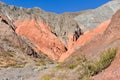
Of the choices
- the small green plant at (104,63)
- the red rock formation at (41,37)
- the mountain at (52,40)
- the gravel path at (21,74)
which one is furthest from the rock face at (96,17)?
the small green plant at (104,63)

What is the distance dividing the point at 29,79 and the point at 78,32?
266 ft

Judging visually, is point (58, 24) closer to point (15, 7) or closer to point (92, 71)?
point (15, 7)

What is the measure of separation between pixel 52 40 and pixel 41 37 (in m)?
3.17

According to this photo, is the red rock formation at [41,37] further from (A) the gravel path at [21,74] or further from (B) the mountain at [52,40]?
(A) the gravel path at [21,74]

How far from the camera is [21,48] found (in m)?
70.8

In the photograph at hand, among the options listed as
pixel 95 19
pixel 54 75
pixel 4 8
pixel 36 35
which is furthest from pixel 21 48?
pixel 95 19

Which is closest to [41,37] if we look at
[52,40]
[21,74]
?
[52,40]

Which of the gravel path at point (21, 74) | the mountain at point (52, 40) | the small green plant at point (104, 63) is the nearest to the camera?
the small green plant at point (104, 63)

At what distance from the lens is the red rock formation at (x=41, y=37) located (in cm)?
9306

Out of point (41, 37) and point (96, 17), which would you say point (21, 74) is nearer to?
point (41, 37)

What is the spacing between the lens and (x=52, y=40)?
317 feet

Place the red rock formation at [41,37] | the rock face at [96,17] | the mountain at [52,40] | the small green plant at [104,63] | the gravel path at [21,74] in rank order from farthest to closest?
the rock face at [96,17] < the red rock formation at [41,37] < the gravel path at [21,74] < the mountain at [52,40] < the small green plant at [104,63]

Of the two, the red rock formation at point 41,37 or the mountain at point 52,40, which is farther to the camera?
the red rock formation at point 41,37

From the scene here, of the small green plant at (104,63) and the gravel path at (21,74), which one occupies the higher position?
the small green plant at (104,63)
